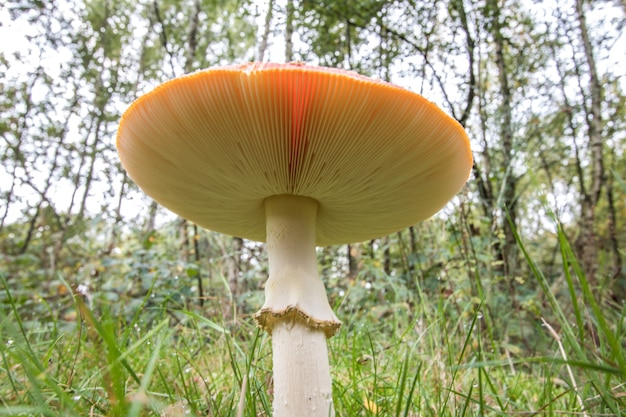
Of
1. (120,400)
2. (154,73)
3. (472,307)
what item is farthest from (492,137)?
(154,73)

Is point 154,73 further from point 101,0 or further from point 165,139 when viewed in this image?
point 165,139

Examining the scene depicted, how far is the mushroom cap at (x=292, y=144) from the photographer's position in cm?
96

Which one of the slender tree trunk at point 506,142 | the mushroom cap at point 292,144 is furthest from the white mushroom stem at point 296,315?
the slender tree trunk at point 506,142

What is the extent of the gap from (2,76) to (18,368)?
8414 mm

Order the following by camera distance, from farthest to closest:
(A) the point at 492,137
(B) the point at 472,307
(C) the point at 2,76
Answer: (C) the point at 2,76 < (A) the point at 492,137 < (B) the point at 472,307

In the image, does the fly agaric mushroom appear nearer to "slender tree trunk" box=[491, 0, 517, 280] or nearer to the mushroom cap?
the mushroom cap

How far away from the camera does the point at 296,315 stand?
136 centimetres

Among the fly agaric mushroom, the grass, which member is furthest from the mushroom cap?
the grass

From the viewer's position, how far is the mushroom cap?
0.96 meters

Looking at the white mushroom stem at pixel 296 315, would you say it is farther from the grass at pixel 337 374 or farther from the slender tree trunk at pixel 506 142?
the slender tree trunk at pixel 506 142

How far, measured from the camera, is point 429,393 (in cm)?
174

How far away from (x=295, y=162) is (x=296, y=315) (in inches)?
22.0

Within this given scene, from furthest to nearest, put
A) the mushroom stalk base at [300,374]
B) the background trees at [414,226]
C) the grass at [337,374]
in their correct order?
the background trees at [414,226], the mushroom stalk base at [300,374], the grass at [337,374]

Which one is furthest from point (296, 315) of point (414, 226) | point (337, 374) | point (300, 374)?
point (414, 226)
